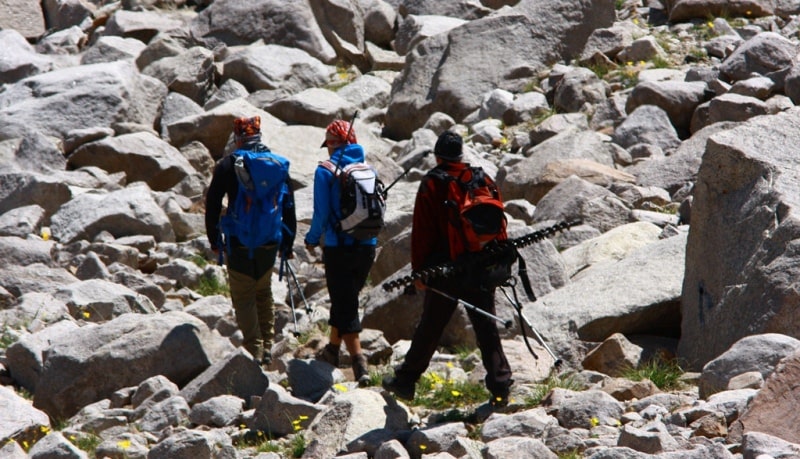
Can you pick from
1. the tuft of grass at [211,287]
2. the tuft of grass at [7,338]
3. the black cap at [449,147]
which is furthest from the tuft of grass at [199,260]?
the black cap at [449,147]

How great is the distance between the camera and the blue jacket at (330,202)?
8289mm

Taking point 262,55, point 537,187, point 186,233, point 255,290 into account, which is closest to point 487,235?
point 255,290

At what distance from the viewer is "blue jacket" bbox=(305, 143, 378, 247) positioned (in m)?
8.29

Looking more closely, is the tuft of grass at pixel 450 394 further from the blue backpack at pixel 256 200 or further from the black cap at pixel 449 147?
the blue backpack at pixel 256 200

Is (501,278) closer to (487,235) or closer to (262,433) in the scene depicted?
(487,235)

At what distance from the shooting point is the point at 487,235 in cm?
721

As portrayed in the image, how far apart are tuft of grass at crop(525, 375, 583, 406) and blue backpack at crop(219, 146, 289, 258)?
253 centimetres

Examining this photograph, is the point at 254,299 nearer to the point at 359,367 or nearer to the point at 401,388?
the point at 359,367

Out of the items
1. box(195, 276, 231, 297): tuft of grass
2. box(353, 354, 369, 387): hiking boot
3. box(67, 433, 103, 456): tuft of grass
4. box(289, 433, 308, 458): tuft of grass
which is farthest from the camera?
box(195, 276, 231, 297): tuft of grass

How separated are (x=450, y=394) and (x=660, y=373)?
1465mm

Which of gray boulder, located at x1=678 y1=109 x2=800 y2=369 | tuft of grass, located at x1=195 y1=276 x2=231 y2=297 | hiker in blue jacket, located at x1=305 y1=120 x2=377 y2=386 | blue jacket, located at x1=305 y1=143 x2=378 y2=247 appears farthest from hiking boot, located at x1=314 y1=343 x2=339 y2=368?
tuft of grass, located at x1=195 y1=276 x2=231 y2=297

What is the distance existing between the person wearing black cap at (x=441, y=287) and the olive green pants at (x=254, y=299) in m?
2.00

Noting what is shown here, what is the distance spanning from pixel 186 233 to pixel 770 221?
8.56m

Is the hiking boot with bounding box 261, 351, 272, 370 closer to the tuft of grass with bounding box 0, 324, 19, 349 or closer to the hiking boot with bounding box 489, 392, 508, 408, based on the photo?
the tuft of grass with bounding box 0, 324, 19, 349
